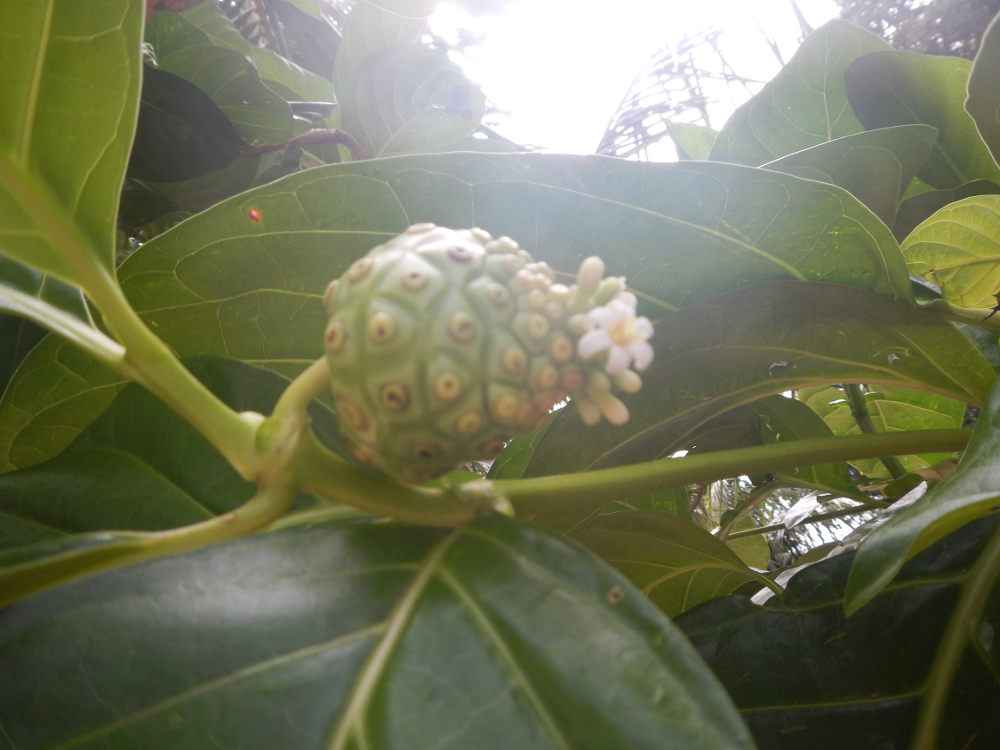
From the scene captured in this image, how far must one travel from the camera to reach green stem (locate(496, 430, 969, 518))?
0.37 metres

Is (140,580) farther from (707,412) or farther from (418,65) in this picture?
(418,65)

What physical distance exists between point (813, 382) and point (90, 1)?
47 cm

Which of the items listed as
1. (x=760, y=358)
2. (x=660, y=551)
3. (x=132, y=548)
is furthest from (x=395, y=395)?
(x=660, y=551)

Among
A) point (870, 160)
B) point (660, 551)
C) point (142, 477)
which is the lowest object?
point (660, 551)

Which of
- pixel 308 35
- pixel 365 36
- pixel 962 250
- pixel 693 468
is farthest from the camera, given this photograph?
pixel 308 35

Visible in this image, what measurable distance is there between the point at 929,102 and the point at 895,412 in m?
0.39

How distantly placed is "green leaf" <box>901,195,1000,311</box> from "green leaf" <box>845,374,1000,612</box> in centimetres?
30

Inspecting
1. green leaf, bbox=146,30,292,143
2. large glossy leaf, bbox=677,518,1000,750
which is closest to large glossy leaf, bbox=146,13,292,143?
green leaf, bbox=146,30,292,143

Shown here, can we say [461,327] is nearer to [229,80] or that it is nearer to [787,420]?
[787,420]

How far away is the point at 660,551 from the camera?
604 millimetres

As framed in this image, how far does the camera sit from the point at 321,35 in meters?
1.18

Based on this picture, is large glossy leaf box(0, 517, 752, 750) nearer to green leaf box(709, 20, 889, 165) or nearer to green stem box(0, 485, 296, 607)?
green stem box(0, 485, 296, 607)

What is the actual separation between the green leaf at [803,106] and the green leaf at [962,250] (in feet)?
0.59

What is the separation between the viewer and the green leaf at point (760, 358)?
17.7 inches
